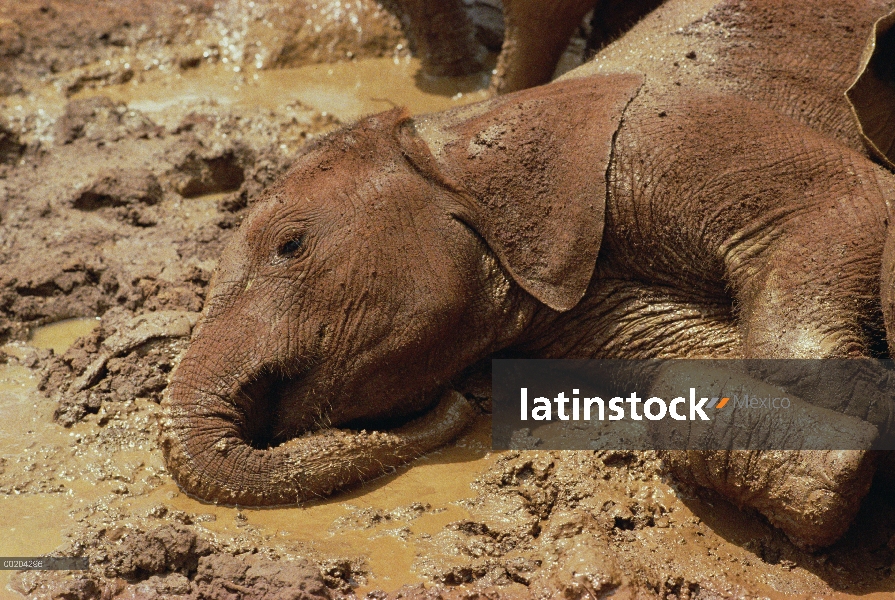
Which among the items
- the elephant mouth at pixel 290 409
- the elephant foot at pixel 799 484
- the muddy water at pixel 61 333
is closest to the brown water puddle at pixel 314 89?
the muddy water at pixel 61 333

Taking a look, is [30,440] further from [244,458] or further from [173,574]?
[173,574]

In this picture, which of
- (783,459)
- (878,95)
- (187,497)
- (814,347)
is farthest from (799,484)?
(187,497)

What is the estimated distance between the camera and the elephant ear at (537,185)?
5.41 m

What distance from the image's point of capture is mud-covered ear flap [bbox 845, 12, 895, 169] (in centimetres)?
545

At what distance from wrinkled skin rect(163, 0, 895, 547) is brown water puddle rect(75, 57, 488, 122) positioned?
3117 millimetres

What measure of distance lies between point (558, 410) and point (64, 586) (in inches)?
98.0

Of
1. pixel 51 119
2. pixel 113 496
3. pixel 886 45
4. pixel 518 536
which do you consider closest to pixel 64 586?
A: pixel 113 496

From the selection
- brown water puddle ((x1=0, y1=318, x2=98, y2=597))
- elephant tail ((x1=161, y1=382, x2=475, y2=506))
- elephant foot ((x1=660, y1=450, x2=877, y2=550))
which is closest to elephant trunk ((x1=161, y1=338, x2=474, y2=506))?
elephant tail ((x1=161, y1=382, x2=475, y2=506))

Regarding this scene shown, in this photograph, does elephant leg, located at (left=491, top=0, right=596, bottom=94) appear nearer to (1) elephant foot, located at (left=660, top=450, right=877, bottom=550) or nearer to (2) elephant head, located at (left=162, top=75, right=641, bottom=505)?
(2) elephant head, located at (left=162, top=75, right=641, bottom=505)

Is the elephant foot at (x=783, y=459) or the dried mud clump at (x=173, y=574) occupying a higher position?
the elephant foot at (x=783, y=459)

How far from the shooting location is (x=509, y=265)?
213 inches

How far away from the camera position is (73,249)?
7.01 meters

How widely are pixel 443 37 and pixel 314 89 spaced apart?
1.15 metres

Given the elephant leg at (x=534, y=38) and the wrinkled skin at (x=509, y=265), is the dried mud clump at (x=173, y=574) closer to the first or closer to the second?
the wrinkled skin at (x=509, y=265)
